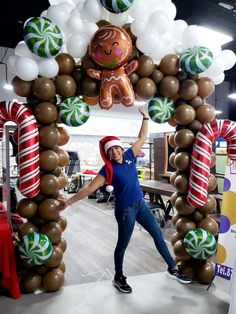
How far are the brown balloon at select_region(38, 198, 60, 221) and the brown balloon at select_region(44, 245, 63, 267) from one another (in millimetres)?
312

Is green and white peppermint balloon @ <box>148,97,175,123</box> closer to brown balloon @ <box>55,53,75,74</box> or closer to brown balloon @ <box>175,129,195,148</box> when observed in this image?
brown balloon @ <box>175,129,195,148</box>

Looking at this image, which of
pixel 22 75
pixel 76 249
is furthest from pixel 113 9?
pixel 76 249

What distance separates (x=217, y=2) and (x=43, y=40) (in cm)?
435

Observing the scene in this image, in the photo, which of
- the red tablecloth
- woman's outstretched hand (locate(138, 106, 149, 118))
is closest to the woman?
woman's outstretched hand (locate(138, 106, 149, 118))

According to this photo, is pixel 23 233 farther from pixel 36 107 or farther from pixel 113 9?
pixel 113 9

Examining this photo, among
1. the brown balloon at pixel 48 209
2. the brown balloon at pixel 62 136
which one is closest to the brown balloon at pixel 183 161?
the brown balloon at pixel 62 136

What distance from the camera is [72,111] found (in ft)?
8.36

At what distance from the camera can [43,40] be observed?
2.34 metres

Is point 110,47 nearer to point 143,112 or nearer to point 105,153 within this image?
point 143,112

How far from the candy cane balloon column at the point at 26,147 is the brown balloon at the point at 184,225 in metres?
1.42

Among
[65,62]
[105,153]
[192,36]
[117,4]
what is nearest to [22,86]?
[65,62]

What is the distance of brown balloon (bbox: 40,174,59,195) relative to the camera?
2580 mm

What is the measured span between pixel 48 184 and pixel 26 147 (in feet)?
1.24

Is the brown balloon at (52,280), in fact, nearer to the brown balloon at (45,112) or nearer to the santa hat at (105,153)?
the santa hat at (105,153)
